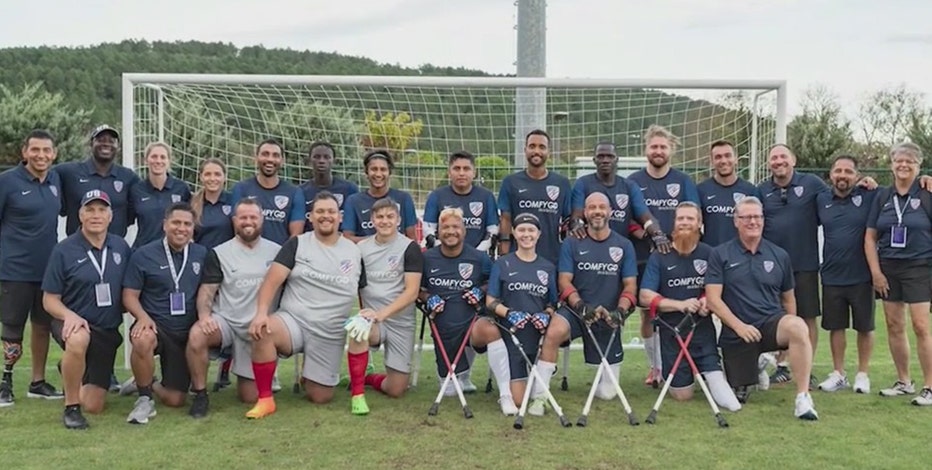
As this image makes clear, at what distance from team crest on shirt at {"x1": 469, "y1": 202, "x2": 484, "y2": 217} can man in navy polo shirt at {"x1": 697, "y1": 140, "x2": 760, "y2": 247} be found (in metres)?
1.57

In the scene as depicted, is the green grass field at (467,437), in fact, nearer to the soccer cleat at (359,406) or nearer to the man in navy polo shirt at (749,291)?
the soccer cleat at (359,406)

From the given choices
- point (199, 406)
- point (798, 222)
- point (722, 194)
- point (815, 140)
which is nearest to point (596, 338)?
point (722, 194)

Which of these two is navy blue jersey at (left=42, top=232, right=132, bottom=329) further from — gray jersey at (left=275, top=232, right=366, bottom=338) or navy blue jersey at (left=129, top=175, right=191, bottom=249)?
gray jersey at (left=275, top=232, right=366, bottom=338)

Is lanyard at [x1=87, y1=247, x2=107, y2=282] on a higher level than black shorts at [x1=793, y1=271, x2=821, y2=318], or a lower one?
higher

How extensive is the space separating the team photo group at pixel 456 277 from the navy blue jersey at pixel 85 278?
0.01m

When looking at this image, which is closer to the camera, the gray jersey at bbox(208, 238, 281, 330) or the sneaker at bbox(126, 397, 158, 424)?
the sneaker at bbox(126, 397, 158, 424)

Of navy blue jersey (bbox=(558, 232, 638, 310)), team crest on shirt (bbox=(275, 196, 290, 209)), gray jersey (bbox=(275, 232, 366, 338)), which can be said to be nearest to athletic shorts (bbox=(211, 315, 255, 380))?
gray jersey (bbox=(275, 232, 366, 338))

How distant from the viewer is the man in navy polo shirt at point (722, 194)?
5934mm

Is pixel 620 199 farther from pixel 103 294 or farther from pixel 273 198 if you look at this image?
pixel 103 294

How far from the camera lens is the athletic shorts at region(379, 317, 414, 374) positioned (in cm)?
563

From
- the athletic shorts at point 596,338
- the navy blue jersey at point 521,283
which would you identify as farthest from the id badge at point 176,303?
the athletic shorts at point 596,338

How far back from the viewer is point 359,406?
5137 millimetres

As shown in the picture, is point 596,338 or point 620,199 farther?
point 620,199

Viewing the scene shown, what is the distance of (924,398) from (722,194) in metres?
1.82
